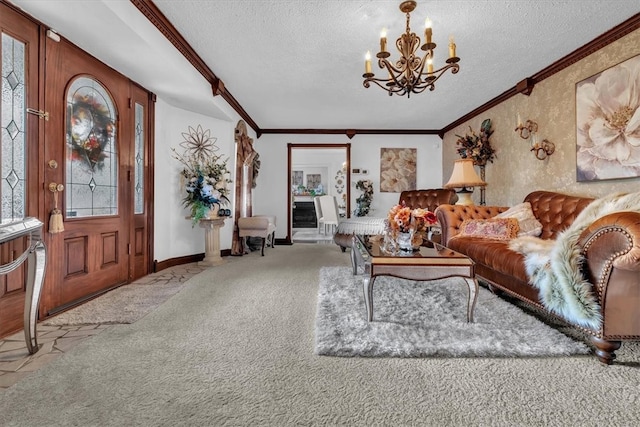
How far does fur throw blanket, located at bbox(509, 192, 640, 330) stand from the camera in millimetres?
1755

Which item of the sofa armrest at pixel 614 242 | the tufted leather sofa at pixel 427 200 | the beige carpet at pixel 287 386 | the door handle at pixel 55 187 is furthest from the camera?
the tufted leather sofa at pixel 427 200

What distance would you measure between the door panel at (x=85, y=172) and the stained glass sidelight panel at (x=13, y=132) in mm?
192

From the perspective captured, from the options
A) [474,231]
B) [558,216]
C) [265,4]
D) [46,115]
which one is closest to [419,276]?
[474,231]

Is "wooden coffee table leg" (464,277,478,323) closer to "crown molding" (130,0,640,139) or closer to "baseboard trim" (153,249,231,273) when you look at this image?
"crown molding" (130,0,640,139)

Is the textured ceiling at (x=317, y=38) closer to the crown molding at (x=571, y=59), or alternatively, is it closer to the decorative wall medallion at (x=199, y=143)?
the crown molding at (x=571, y=59)

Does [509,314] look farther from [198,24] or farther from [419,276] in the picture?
[198,24]

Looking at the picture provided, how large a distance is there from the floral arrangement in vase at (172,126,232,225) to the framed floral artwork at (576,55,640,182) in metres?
4.25

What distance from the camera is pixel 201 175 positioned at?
4324 mm

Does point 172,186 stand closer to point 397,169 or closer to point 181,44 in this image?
point 181,44

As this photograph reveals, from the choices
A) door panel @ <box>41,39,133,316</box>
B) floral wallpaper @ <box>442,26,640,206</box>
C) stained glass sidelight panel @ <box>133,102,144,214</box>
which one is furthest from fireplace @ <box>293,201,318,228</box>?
door panel @ <box>41,39,133,316</box>

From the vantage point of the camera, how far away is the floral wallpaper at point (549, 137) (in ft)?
9.69

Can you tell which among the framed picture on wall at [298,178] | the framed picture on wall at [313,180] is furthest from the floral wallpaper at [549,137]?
the framed picture on wall at [298,178]

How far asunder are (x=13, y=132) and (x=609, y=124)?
4.79 meters

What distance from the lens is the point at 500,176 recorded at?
4.77 m
